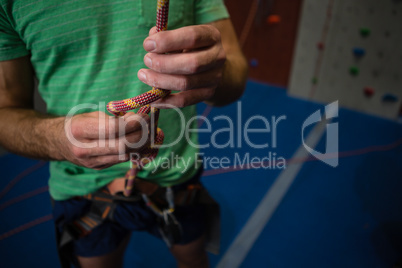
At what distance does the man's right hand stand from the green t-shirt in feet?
0.47

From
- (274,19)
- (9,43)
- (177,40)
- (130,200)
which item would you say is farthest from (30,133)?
(274,19)

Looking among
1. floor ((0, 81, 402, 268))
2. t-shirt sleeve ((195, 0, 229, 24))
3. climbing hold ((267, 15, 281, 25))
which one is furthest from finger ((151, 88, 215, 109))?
climbing hold ((267, 15, 281, 25))

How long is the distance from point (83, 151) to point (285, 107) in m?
2.22

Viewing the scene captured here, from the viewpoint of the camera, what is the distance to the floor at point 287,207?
1.30m

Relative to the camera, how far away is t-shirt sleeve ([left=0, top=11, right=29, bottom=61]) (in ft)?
1.60

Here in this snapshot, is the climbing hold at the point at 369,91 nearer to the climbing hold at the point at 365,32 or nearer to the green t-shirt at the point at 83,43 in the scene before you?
the climbing hold at the point at 365,32

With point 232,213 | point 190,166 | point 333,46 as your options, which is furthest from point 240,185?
point 333,46

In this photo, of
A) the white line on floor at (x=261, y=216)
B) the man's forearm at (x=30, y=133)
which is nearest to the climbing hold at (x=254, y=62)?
the white line on floor at (x=261, y=216)

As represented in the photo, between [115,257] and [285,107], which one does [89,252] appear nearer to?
[115,257]

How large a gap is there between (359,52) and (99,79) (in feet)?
7.21

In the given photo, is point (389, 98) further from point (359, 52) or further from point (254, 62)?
point (254, 62)

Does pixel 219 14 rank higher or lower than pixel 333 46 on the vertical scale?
higher

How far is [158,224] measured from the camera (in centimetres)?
77

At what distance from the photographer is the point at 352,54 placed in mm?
2178
